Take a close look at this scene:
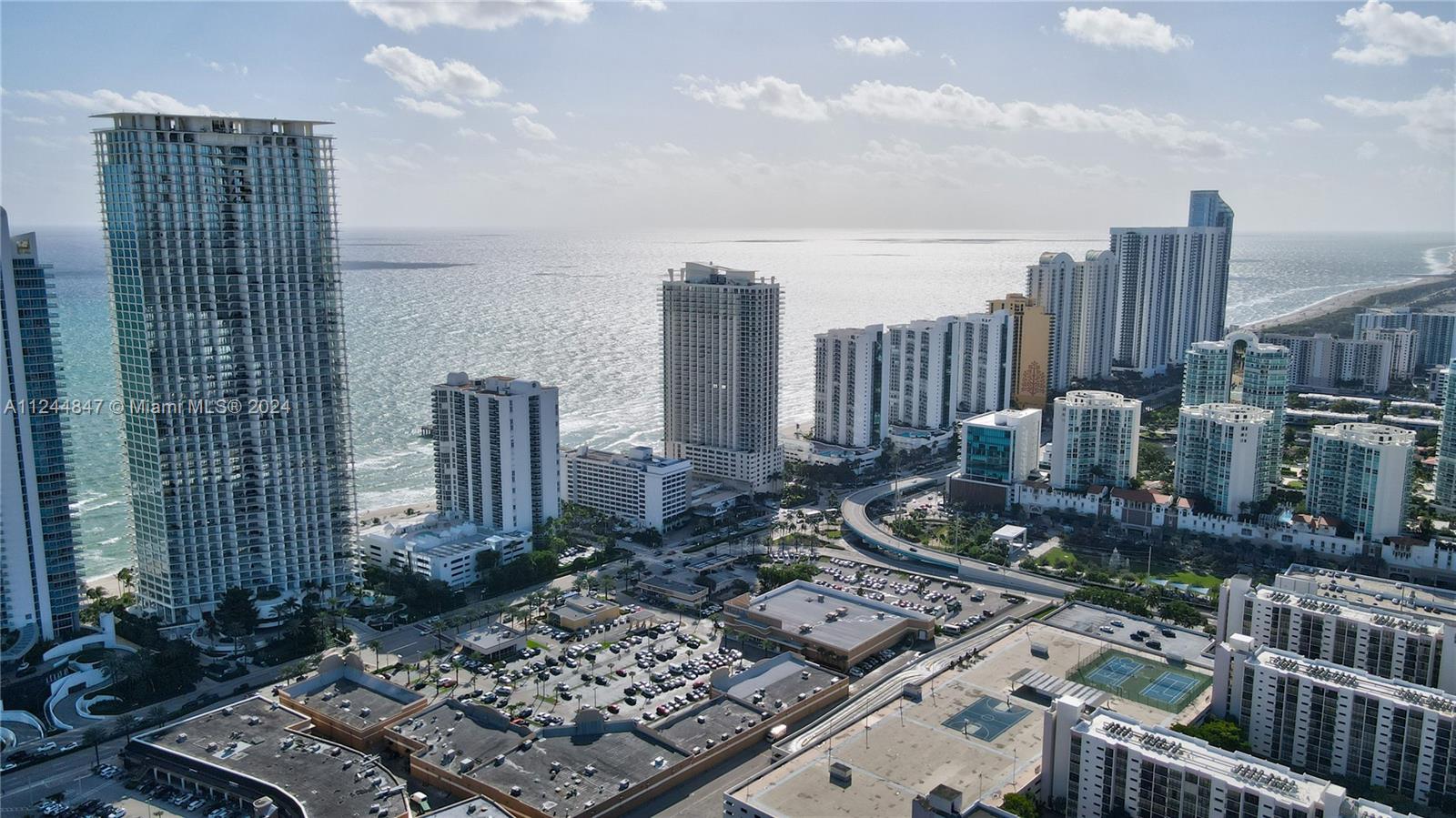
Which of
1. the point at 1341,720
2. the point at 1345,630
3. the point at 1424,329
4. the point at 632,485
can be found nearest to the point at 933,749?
the point at 1341,720

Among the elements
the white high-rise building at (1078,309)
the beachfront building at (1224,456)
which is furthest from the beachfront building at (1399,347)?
the beachfront building at (1224,456)

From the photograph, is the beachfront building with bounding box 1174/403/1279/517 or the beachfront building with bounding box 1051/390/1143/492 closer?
the beachfront building with bounding box 1174/403/1279/517

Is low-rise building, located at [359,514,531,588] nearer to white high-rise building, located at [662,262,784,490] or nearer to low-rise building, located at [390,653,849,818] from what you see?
low-rise building, located at [390,653,849,818]

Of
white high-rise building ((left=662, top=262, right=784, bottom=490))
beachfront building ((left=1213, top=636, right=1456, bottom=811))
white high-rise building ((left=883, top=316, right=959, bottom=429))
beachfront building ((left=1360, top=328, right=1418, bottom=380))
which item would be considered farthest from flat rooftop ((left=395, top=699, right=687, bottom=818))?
beachfront building ((left=1360, top=328, right=1418, bottom=380))

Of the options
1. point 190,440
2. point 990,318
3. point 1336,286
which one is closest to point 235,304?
point 190,440

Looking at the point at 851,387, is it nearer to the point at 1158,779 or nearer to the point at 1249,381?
the point at 1249,381

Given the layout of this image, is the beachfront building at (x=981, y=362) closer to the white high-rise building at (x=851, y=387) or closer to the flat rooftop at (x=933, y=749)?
the white high-rise building at (x=851, y=387)
